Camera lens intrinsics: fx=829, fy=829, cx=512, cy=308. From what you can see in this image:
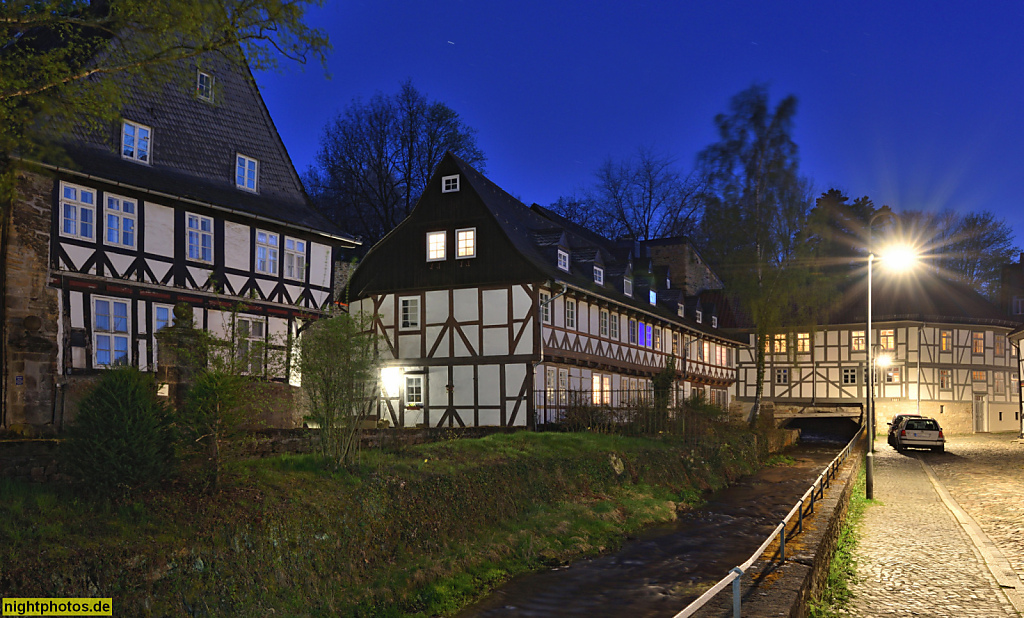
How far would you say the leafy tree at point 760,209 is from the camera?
3738 cm

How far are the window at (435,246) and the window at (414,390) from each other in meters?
4.34

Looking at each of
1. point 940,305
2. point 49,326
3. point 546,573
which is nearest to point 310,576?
point 546,573

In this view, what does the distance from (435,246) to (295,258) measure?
660 cm

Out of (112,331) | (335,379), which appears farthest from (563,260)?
(335,379)

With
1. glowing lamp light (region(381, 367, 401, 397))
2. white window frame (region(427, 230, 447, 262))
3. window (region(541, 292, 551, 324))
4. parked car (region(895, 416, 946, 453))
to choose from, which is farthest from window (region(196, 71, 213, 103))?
parked car (region(895, 416, 946, 453))

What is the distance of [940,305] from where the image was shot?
5016 centimetres

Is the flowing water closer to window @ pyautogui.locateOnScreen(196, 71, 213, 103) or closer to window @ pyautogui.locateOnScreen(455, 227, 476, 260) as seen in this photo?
window @ pyautogui.locateOnScreen(455, 227, 476, 260)

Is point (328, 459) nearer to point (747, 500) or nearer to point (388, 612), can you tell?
point (388, 612)

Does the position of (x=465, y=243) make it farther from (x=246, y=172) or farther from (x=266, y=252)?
(x=246, y=172)

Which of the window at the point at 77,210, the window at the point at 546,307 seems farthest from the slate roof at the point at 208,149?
the window at the point at 546,307

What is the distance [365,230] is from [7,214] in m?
31.5

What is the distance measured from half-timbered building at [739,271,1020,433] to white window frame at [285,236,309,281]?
101 feet

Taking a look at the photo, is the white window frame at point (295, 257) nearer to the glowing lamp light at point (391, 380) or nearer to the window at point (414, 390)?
the glowing lamp light at point (391, 380)

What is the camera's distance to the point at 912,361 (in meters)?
48.6
